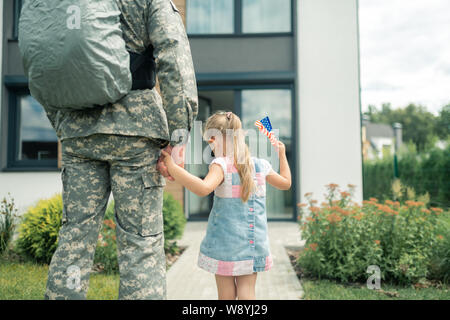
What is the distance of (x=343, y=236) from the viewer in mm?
3365

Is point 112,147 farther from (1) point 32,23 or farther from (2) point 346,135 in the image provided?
(2) point 346,135

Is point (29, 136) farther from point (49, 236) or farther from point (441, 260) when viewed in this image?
point (441, 260)

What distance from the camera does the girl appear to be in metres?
1.82

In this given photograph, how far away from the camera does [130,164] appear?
65.9 inches

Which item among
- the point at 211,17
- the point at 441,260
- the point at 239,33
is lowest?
the point at 441,260

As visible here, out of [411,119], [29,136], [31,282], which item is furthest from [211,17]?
[411,119]

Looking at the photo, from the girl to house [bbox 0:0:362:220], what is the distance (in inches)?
193

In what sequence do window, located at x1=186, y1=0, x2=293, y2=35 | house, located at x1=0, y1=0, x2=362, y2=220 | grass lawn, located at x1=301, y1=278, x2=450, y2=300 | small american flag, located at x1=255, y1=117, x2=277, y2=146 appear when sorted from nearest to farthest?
small american flag, located at x1=255, y1=117, x2=277, y2=146
grass lawn, located at x1=301, y1=278, x2=450, y2=300
house, located at x1=0, y1=0, x2=362, y2=220
window, located at x1=186, y1=0, x2=293, y2=35

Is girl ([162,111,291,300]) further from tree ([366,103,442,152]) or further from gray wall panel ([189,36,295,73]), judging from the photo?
tree ([366,103,442,152])

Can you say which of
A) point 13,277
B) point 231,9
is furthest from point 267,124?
point 231,9

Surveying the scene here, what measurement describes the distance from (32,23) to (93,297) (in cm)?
216

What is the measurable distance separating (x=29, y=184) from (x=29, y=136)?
1.06m

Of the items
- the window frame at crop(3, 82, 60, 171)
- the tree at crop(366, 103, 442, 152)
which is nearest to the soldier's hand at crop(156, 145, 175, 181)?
the window frame at crop(3, 82, 60, 171)

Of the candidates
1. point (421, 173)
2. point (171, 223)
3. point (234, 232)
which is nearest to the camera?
point (234, 232)
